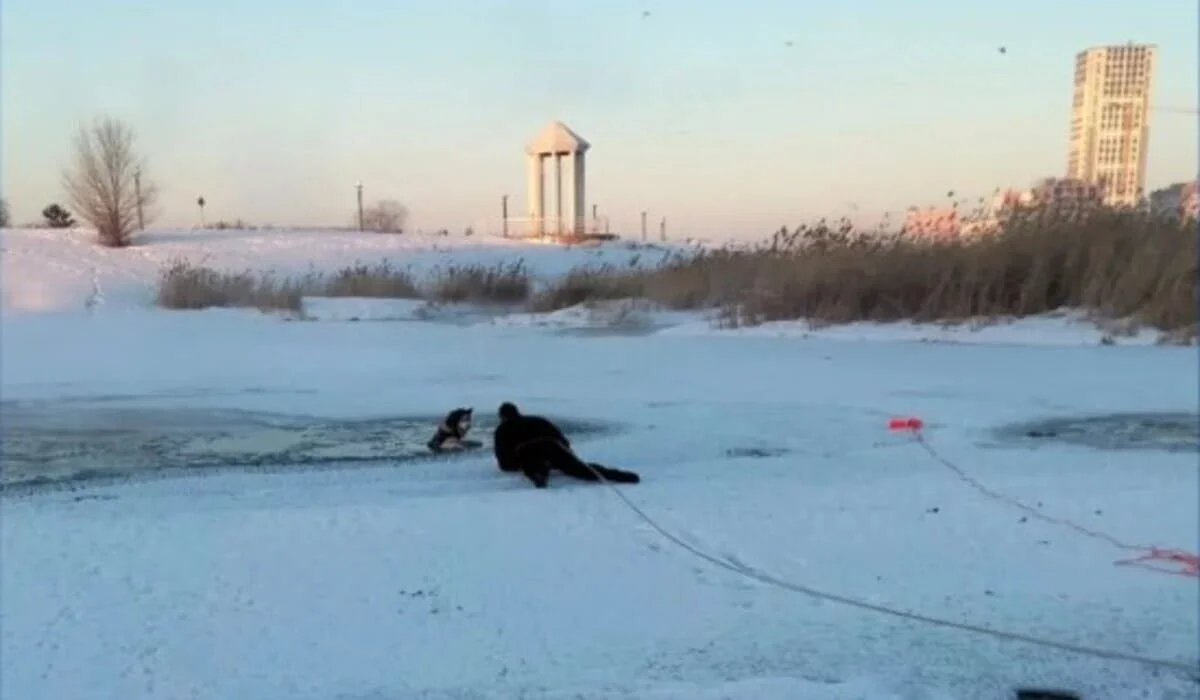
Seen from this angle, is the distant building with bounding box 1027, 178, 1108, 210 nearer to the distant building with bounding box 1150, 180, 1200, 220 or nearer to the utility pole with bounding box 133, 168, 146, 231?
the distant building with bounding box 1150, 180, 1200, 220

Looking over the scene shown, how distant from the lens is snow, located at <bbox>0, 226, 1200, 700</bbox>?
3.44m

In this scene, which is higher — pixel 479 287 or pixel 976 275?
pixel 976 275

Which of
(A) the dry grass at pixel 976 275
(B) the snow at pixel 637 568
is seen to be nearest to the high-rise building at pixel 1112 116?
(A) the dry grass at pixel 976 275

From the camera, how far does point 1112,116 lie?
25.9 metres

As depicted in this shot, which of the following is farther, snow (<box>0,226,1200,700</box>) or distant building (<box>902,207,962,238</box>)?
distant building (<box>902,207,962,238</box>)

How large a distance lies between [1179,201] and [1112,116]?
1214 cm

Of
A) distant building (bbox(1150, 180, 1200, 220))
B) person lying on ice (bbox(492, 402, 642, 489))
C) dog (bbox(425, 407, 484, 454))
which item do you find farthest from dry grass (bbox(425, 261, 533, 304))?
person lying on ice (bbox(492, 402, 642, 489))

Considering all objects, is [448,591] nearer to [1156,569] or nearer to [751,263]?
[1156,569]

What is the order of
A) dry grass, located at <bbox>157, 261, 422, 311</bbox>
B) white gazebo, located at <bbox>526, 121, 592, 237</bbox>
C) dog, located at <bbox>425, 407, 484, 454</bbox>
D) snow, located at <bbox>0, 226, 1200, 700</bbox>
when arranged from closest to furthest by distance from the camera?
snow, located at <bbox>0, 226, 1200, 700</bbox>
dog, located at <bbox>425, 407, 484, 454</bbox>
dry grass, located at <bbox>157, 261, 422, 311</bbox>
white gazebo, located at <bbox>526, 121, 592, 237</bbox>

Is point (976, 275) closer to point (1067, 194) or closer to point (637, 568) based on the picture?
point (1067, 194)

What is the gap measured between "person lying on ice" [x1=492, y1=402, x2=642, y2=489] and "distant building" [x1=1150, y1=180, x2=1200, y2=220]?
456 inches

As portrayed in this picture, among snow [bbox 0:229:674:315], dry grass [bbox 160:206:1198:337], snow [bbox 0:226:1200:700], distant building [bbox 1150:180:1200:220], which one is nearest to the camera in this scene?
snow [bbox 0:226:1200:700]

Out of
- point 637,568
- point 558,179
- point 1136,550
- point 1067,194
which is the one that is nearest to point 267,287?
point 1067,194

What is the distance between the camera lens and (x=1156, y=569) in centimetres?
454
